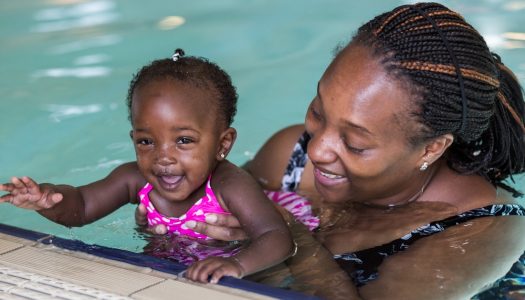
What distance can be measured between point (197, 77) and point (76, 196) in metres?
0.63

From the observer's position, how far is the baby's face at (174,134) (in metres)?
3.13

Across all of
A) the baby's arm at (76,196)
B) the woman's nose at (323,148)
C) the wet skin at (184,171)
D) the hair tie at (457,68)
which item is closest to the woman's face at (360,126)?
the woman's nose at (323,148)

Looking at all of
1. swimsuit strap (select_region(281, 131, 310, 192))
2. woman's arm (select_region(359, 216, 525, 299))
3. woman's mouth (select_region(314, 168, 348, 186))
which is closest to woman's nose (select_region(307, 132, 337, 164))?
woman's mouth (select_region(314, 168, 348, 186))

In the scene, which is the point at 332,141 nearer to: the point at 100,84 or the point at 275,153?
the point at 275,153

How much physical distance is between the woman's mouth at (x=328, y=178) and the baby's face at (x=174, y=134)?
423mm

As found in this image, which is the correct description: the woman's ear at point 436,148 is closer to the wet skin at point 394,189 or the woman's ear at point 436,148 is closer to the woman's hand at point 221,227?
the wet skin at point 394,189

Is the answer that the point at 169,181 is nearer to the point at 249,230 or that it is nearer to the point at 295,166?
the point at 249,230

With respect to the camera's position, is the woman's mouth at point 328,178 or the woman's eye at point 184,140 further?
the woman's eye at point 184,140

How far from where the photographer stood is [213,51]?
6402 mm

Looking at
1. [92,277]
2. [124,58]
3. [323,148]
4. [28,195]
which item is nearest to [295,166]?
[323,148]

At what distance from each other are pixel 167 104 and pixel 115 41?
3.53m

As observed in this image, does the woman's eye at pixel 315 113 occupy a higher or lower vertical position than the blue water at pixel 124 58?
lower

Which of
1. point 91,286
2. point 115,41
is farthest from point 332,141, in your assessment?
point 115,41

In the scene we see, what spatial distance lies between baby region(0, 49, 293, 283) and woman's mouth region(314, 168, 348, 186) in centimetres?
22
